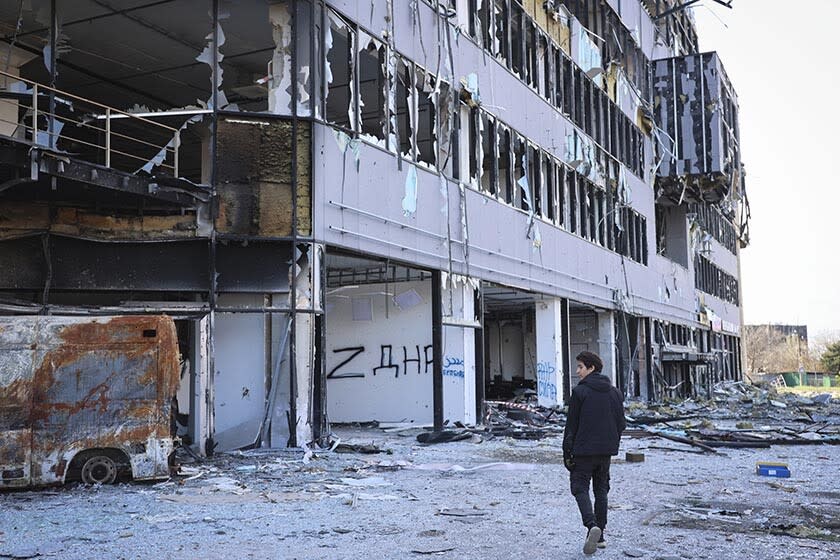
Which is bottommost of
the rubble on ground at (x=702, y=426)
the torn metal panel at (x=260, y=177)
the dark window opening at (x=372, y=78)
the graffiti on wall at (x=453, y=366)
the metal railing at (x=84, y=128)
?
the rubble on ground at (x=702, y=426)

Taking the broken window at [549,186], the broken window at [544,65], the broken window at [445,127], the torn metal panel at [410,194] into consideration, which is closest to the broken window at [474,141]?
the broken window at [445,127]

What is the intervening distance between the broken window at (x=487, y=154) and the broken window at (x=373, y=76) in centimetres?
251

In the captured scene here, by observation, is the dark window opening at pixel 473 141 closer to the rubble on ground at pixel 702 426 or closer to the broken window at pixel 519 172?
the broken window at pixel 519 172

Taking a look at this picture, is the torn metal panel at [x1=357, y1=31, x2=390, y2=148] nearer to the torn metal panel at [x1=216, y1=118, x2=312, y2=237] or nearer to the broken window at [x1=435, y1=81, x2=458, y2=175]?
the broken window at [x1=435, y1=81, x2=458, y2=175]

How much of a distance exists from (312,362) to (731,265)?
49124 mm

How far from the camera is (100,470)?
1016 cm

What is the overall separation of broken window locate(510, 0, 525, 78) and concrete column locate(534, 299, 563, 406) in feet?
20.9

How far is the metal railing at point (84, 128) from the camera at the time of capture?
1316 cm

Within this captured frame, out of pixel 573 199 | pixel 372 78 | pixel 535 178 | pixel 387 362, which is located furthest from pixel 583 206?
pixel 372 78

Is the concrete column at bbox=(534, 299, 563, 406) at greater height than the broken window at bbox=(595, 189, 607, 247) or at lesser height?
lesser

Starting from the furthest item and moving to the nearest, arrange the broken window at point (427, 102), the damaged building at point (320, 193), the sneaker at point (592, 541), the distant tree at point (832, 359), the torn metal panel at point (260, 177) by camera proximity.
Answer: the distant tree at point (832, 359) < the broken window at point (427, 102) < the torn metal panel at point (260, 177) < the damaged building at point (320, 193) < the sneaker at point (592, 541)

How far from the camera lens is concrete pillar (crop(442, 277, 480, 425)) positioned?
18.8 metres

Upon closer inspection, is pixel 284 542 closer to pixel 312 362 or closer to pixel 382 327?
pixel 312 362

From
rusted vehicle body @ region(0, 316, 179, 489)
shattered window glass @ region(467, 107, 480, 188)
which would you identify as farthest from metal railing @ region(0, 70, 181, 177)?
shattered window glass @ region(467, 107, 480, 188)
